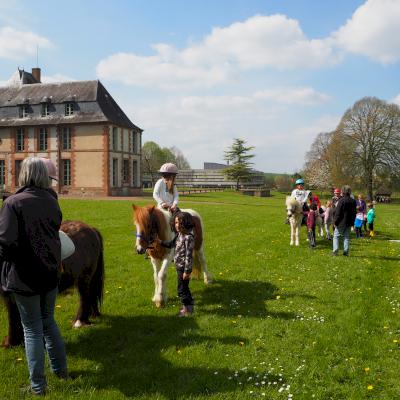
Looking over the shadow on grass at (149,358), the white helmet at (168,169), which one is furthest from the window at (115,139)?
the shadow on grass at (149,358)

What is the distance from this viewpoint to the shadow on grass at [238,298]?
23.2ft

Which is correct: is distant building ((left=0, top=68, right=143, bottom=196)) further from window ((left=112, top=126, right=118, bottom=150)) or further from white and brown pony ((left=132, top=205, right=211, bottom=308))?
white and brown pony ((left=132, top=205, right=211, bottom=308))

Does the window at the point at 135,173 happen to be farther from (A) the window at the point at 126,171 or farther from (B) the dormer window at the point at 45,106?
(B) the dormer window at the point at 45,106

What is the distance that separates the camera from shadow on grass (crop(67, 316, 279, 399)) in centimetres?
455

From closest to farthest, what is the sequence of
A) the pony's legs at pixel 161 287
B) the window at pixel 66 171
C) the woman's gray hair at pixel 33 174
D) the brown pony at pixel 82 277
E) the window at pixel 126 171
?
the woman's gray hair at pixel 33 174
the brown pony at pixel 82 277
the pony's legs at pixel 161 287
the window at pixel 66 171
the window at pixel 126 171

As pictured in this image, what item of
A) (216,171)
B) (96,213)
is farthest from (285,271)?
(216,171)

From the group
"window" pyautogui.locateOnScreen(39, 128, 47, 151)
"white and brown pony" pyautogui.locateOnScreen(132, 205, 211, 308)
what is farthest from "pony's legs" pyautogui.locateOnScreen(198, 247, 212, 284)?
"window" pyautogui.locateOnScreen(39, 128, 47, 151)

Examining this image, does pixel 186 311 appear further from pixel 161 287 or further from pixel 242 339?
pixel 242 339

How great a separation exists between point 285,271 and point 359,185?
4426 cm

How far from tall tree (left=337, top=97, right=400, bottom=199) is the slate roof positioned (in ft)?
87.2

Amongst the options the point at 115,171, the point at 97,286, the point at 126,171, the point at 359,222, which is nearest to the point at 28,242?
the point at 97,286

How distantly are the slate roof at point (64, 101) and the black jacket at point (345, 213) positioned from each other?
3534 centimetres

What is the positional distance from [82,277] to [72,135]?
41.5m

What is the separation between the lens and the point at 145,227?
7.04 metres
